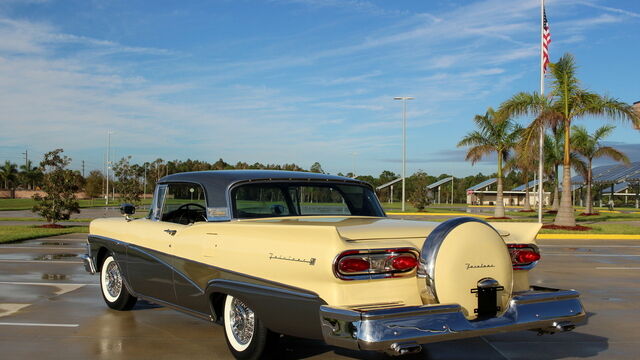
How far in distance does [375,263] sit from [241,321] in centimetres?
151

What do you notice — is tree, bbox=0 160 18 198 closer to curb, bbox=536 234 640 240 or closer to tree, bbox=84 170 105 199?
tree, bbox=84 170 105 199

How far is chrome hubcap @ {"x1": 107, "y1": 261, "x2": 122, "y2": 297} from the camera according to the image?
7.32 metres

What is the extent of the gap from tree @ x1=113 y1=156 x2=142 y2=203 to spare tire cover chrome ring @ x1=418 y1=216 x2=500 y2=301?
4425 cm

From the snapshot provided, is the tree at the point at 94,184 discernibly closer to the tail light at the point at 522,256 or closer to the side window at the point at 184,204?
the side window at the point at 184,204

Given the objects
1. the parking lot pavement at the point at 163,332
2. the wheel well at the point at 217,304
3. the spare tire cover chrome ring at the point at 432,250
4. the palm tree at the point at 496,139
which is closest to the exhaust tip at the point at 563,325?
the parking lot pavement at the point at 163,332

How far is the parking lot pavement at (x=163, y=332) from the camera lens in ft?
17.9

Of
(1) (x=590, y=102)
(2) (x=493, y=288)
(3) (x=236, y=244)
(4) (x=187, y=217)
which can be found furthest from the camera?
(1) (x=590, y=102)

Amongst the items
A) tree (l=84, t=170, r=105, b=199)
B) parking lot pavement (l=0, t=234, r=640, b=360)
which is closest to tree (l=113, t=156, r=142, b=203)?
tree (l=84, t=170, r=105, b=199)

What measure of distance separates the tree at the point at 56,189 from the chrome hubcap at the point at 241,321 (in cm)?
1996

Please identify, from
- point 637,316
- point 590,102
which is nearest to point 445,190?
point 590,102

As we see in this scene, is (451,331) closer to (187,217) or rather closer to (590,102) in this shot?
(187,217)

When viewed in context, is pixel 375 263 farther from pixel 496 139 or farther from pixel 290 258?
pixel 496 139

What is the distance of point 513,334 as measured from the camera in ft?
20.5

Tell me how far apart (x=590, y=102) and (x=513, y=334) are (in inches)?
806
